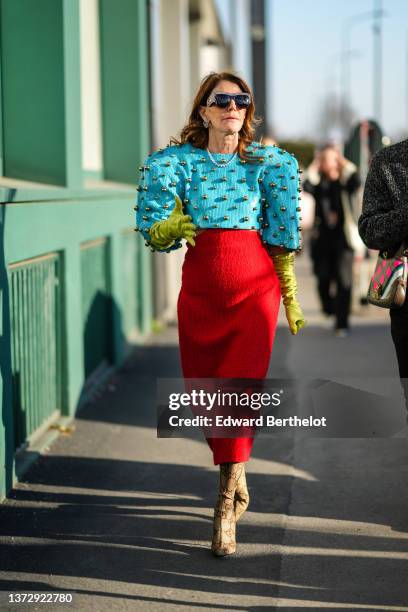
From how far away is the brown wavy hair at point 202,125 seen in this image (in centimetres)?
485

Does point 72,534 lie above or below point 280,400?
below

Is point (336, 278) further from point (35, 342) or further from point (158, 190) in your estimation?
point (158, 190)

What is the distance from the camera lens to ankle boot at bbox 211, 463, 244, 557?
4742mm

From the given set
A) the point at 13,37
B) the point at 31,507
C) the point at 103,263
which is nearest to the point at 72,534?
the point at 31,507

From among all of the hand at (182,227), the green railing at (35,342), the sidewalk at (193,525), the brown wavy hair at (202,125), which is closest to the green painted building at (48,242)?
the green railing at (35,342)

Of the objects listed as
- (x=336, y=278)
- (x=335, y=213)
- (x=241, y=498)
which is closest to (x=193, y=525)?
(x=241, y=498)

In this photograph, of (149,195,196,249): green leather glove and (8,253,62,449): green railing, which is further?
(8,253,62,449): green railing

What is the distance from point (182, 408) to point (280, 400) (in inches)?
16.7

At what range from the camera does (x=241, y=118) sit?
4809 mm

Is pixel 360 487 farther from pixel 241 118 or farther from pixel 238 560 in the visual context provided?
pixel 241 118

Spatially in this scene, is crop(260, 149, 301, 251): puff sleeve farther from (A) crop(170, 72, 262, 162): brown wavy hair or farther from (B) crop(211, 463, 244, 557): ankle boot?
(B) crop(211, 463, 244, 557): ankle boot

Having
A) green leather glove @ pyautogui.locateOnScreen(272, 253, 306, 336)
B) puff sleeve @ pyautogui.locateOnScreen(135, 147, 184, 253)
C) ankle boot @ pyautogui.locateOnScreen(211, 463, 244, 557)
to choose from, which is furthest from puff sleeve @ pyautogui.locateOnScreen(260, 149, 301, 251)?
ankle boot @ pyautogui.locateOnScreen(211, 463, 244, 557)

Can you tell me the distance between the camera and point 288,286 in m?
4.99

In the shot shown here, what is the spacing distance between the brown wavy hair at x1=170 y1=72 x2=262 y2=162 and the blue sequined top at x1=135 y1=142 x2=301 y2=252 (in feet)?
0.13
